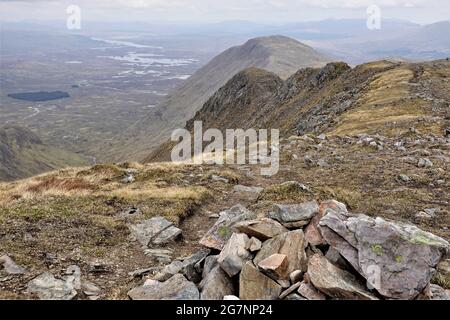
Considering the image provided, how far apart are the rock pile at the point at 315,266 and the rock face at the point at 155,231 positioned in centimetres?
390

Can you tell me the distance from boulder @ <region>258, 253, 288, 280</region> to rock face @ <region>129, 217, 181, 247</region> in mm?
6629

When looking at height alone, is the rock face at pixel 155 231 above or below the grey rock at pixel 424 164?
below

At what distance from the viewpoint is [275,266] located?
11.0m

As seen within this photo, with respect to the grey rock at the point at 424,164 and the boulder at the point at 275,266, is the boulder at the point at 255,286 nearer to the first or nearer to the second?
the boulder at the point at 275,266

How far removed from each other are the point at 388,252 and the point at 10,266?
35.8 feet

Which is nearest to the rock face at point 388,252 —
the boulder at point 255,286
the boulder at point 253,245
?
the boulder at point 253,245

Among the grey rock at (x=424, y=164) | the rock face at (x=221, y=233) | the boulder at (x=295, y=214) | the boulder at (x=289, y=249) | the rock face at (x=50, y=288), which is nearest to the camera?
the boulder at (x=289, y=249)

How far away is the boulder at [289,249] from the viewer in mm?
11547

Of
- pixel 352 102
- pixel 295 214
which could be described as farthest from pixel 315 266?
pixel 352 102

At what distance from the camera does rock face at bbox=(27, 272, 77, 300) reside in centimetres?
1198
